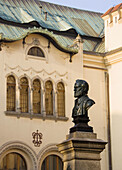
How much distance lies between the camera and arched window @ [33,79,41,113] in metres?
28.4

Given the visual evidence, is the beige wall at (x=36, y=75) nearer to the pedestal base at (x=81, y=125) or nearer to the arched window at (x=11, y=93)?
the arched window at (x=11, y=93)

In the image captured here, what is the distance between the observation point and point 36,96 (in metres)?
28.5

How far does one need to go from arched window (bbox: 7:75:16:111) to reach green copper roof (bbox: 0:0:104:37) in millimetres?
4918

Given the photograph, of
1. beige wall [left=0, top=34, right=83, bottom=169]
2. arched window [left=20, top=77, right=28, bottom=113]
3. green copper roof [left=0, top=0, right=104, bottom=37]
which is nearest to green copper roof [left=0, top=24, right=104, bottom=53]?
beige wall [left=0, top=34, right=83, bottom=169]

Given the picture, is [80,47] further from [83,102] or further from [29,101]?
[83,102]

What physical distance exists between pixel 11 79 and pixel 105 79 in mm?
6526

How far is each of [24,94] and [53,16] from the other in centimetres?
870

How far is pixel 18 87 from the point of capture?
1093 inches

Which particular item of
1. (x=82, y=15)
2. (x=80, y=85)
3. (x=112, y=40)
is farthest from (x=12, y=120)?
(x=82, y=15)

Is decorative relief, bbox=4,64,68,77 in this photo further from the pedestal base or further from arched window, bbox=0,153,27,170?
the pedestal base

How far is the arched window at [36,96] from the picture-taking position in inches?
1117

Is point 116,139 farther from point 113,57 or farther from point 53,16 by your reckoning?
point 53,16

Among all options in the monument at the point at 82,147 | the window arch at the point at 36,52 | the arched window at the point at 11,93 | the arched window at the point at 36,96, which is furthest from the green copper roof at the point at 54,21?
the monument at the point at 82,147

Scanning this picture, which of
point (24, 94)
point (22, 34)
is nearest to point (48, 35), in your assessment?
point (22, 34)
